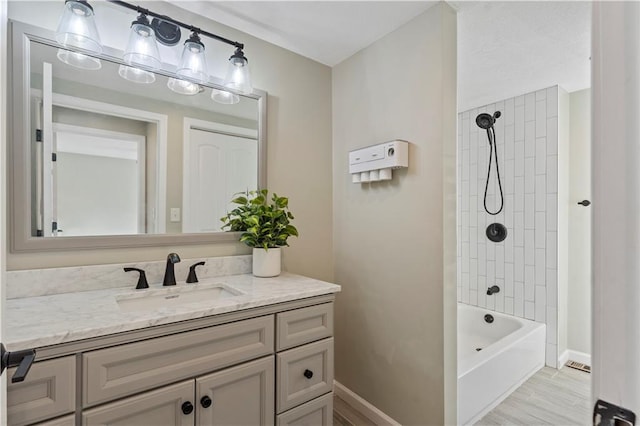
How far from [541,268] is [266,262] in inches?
93.6

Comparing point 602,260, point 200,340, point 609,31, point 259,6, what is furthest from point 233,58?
point 602,260

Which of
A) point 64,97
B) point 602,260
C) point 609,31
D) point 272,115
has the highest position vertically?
point 272,115

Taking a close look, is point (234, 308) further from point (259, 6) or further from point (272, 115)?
point (259, 6)

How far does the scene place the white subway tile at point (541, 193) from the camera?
2.62 metres

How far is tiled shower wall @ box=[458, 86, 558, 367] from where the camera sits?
259 cm

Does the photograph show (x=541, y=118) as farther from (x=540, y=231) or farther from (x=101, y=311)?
(x=101, y=311)

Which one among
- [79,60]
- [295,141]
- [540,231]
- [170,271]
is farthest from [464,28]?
[170,271]

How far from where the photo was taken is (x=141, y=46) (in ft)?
4.69

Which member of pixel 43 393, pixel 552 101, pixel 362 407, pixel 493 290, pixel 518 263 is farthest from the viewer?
pixel 493 290

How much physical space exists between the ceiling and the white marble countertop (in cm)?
144

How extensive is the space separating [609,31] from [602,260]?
315mm

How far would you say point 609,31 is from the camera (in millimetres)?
424

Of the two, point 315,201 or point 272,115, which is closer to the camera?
point 272,115

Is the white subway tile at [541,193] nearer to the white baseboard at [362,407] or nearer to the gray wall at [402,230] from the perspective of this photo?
the gray wall at [402,230]
